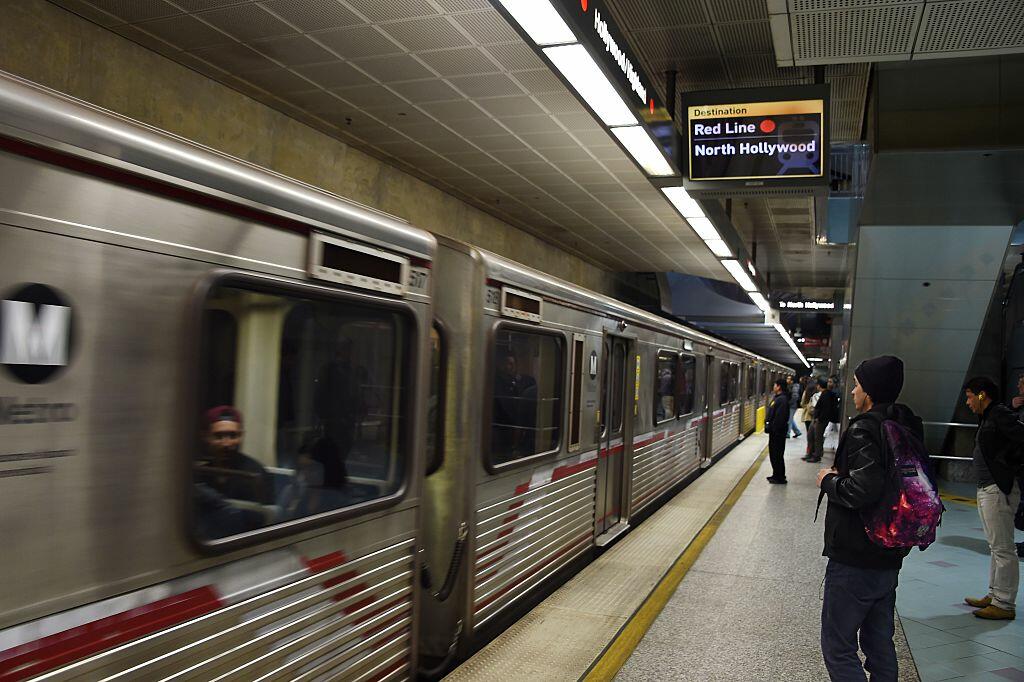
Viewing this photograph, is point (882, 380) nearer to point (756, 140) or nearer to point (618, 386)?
point (618, 386)

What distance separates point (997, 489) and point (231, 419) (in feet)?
16.2

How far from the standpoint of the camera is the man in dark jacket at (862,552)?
3289mm

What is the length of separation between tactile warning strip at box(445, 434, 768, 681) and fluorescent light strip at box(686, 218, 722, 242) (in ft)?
12.9

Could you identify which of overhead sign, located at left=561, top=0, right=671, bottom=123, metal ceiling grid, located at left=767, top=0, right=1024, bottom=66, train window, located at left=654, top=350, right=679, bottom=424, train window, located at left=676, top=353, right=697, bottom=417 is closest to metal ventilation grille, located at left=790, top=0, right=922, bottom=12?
metal ceiling grid, located at left=767, top=0, right=1024, bottom=66

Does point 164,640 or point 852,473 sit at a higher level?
point 852,473

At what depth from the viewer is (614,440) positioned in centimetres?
745

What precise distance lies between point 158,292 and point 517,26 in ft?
10.6

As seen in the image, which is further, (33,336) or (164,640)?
(164,640)

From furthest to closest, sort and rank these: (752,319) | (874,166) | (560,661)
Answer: (752,319) < (874,166) < (560,661)

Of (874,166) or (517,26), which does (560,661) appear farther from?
(874,166)

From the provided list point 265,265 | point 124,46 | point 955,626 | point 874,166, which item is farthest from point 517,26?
point 874,166

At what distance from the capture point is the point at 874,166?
845 centimetres

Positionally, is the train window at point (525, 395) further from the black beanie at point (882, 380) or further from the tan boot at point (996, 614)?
the tan boot at point (996, 614)

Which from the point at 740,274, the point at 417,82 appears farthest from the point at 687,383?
the point at 417,82
